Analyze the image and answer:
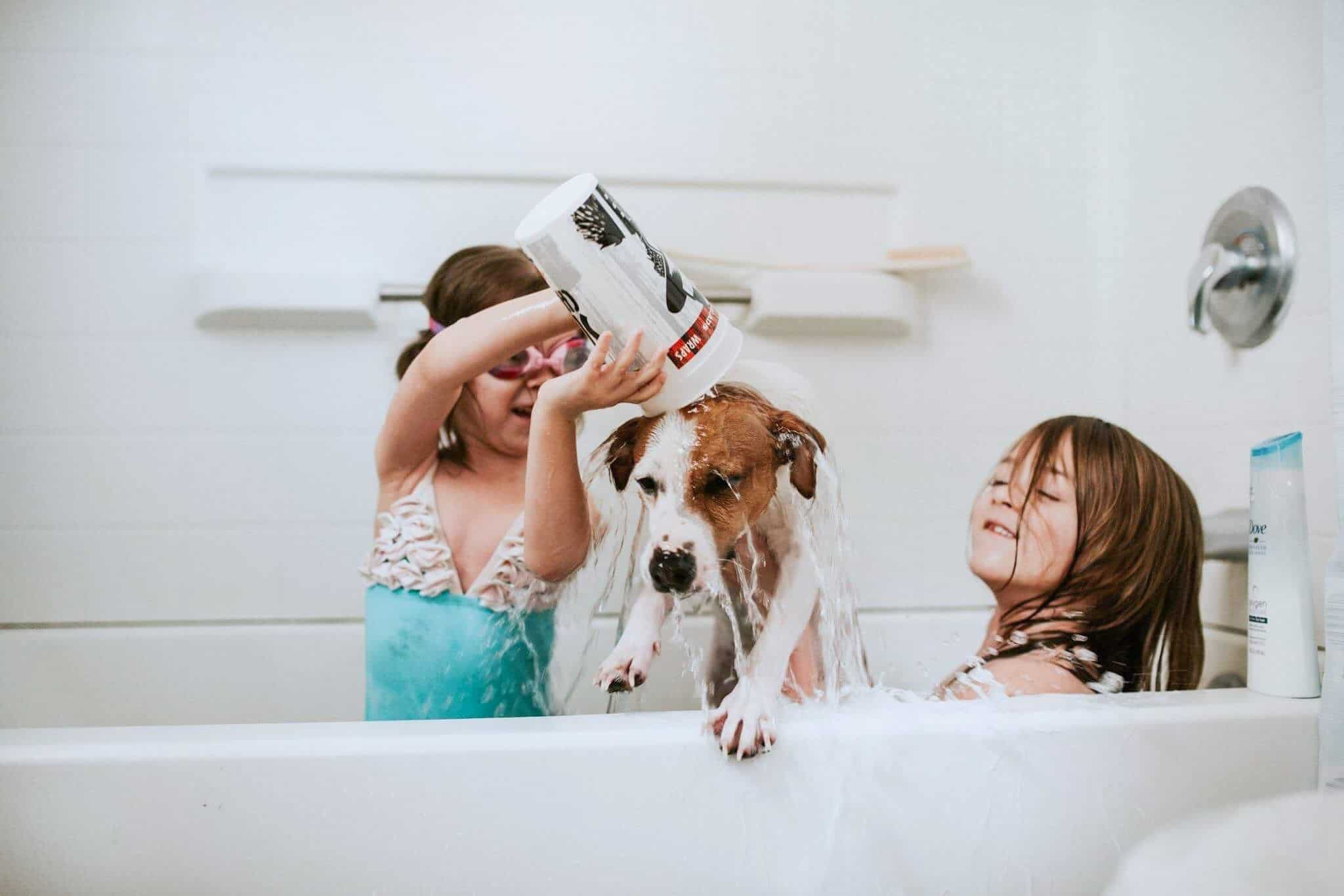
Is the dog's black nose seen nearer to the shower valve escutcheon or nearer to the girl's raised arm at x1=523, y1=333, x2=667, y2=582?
the girl's raised arm at x1=523, y1=333, x2=667, y2=582

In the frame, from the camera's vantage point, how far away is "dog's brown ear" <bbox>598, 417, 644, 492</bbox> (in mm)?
711

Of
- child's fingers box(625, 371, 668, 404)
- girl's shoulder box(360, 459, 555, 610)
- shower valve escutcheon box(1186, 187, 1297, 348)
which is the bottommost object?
A: girl's shoulder box(360, 459, 555, 610)

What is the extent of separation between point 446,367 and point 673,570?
0.32 metres

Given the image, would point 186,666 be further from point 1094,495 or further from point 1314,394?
point 1314,394

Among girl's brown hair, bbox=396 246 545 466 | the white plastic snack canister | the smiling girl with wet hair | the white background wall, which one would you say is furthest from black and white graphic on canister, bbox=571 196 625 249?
the white background wall

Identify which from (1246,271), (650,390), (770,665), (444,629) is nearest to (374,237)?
(444,629)

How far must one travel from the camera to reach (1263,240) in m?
0.95

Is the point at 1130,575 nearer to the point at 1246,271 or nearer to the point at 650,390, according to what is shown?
the point at 1246,271

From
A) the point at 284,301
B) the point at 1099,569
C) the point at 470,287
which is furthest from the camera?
the point at 284,301

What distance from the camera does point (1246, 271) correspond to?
98 cm

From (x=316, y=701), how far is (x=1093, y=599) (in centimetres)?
94

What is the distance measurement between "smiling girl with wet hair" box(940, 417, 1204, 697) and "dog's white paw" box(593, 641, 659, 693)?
30 cm

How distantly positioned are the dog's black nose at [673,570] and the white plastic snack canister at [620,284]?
0.39ft

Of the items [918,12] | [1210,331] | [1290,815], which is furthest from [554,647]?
[918,12]
